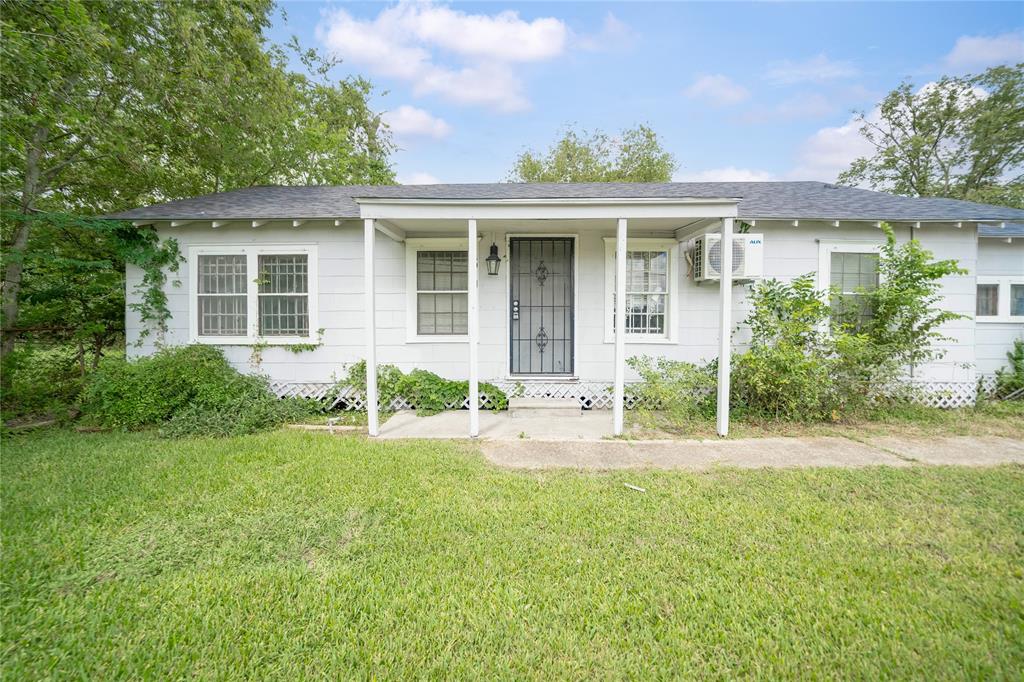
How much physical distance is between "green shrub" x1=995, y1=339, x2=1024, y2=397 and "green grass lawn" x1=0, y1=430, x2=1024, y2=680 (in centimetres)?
499

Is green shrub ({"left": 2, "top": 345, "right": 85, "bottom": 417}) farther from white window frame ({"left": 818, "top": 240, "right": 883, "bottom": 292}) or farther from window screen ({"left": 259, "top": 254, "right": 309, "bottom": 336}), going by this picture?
white window frame ({"left": 818, "top": 240, "right": 883, "bottom": 292})

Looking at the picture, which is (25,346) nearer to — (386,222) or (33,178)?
(33,178)

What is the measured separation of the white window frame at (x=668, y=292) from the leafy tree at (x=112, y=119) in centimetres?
728

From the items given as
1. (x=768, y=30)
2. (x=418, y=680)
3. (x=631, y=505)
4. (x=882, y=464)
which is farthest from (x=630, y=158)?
(x=418, y=680)

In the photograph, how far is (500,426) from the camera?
550 centimetres

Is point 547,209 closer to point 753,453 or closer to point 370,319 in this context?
point 370,319

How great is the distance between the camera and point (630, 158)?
20.7 m

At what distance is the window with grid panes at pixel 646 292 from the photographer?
671 cm

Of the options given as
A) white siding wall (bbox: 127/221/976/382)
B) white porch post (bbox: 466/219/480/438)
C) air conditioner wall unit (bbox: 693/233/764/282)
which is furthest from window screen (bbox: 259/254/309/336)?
air conditioner wall unit (bbox: 693/233/764/282)

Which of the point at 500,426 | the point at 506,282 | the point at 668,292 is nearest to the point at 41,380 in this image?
the point at 500,426

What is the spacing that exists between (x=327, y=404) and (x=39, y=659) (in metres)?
4.63

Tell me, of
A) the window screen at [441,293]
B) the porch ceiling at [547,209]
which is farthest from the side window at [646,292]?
the window screen at [441,293]

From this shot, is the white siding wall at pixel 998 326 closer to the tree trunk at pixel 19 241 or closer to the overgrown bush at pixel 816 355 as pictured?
the overgrown bush at pixel 816 355

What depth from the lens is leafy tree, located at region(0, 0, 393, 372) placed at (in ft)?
17.7
